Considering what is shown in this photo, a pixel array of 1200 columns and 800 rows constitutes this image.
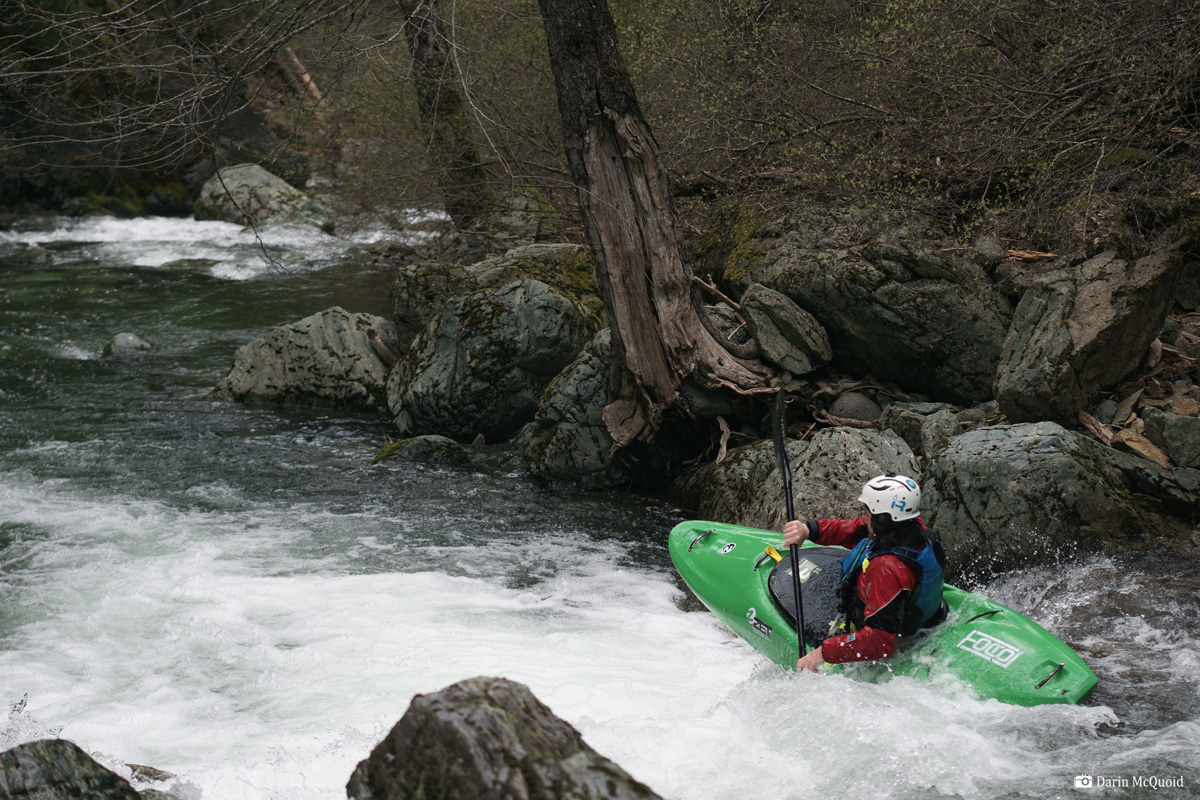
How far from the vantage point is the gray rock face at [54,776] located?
2.38 metres

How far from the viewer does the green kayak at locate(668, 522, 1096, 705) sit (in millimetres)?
3506

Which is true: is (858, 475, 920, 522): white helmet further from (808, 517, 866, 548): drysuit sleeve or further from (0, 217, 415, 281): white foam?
(0, 217, 415, 281): white foam

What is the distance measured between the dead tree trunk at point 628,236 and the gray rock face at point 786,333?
0.56 feet

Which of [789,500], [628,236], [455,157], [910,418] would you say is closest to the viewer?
[789,500]

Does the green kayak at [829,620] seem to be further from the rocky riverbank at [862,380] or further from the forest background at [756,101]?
the forest background at [756,101]

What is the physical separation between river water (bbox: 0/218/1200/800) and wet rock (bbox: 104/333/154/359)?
1760mm

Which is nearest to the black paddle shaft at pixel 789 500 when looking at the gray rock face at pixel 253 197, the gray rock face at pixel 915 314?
the gray rock face at pixel 915 314

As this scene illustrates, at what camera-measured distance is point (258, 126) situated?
801 inches

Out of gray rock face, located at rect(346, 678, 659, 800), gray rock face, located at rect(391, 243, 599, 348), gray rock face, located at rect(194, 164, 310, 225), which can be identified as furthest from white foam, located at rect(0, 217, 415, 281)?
gray rock face, located at rect(346, 678, 659, 800)

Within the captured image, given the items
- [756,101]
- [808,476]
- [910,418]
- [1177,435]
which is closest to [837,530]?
[808,476]

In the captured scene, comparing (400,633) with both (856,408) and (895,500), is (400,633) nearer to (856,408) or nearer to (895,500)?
(895,500)

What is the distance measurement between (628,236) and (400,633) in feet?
9.67

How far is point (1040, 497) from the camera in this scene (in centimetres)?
458

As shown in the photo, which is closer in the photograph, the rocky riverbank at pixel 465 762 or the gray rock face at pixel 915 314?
the rocky riverbank at pixel 465 762
